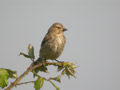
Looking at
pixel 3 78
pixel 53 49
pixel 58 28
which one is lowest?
pixel 53 49

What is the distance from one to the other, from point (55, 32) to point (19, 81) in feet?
15.6

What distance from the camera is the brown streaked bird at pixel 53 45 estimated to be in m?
5.55

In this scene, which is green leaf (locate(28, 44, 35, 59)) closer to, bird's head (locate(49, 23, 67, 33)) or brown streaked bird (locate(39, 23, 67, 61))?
brown streaked bird (locate(39, 23, 67, 61))

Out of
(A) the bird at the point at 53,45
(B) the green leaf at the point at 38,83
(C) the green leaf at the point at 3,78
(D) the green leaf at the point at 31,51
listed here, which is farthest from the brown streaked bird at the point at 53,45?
(C) the green leaf at the point at 3,78

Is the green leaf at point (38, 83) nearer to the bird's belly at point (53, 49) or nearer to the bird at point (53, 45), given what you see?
the bird at point (53, 45)

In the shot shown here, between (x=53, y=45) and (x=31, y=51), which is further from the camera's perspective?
(x=53, y=45)

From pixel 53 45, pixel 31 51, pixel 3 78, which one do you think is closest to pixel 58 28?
pixel 53 45

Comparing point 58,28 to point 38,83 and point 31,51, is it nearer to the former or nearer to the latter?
point 31,51

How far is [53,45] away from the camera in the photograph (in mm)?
5727

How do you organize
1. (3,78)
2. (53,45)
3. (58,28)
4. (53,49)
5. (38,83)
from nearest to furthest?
(3,78), (38,83), (53,49), (53,45), (58,28)

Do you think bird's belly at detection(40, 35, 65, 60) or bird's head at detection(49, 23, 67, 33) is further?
bird's head at detection(49, 23, 67, 33)

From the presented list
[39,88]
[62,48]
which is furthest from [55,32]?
[39,88]

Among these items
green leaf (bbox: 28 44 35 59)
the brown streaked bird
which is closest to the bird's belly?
the brown streaked bird

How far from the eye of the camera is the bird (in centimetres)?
555
